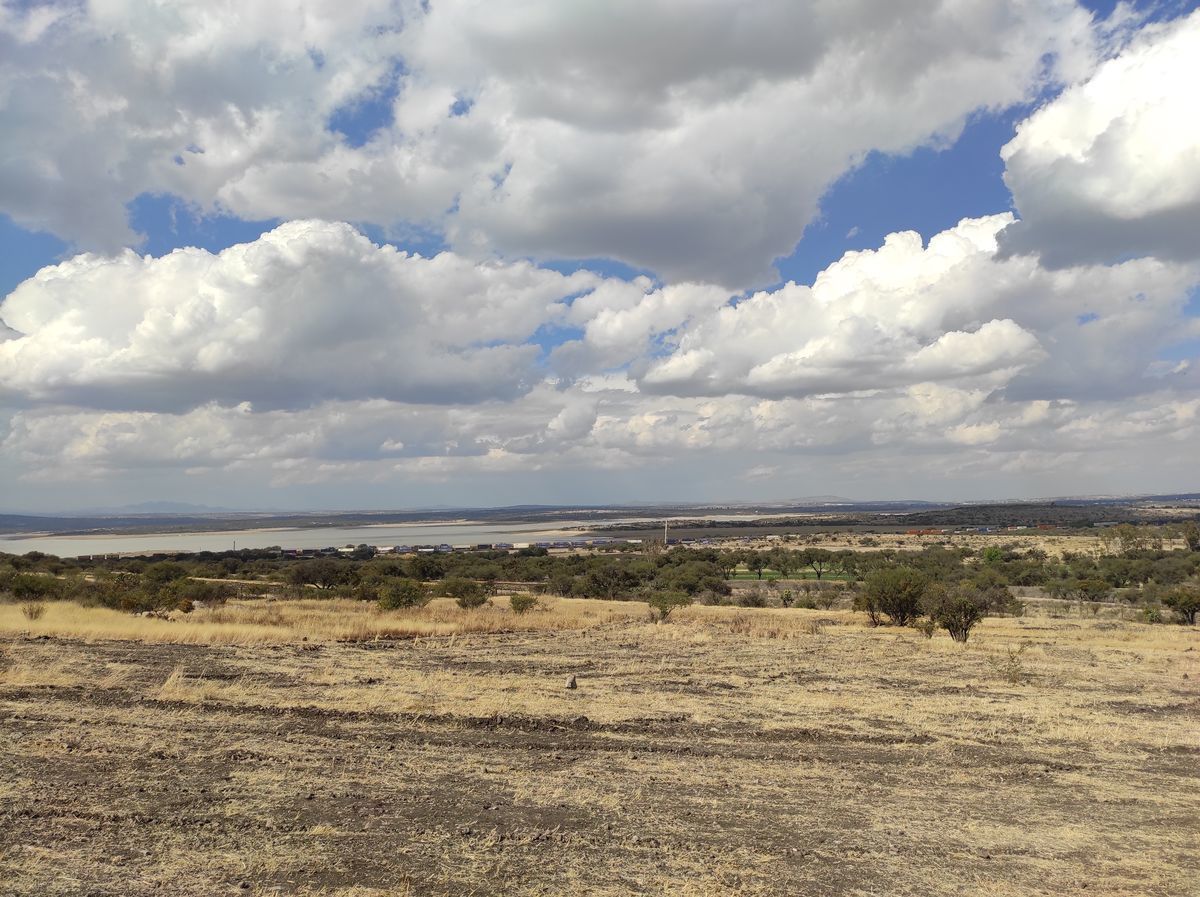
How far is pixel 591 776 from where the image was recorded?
1348cm

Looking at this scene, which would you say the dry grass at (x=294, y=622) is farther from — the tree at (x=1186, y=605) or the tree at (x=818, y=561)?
the tree at (x=818, y=561)

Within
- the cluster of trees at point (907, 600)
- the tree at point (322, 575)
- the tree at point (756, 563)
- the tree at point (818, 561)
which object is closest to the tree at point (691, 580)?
the tree at point (756, 563)

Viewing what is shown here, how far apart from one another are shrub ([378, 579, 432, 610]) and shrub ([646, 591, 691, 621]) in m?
14.1

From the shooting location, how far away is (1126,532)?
115250 millimetres

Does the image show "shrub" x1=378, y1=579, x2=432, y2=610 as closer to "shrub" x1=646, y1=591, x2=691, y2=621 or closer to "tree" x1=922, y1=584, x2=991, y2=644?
"shrub" x1=646, y1=591, x2=691, y2=621

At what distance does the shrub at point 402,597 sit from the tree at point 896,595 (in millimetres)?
26095

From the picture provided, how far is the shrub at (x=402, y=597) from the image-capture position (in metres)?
47.2

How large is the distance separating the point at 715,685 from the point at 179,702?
13417 millimetres

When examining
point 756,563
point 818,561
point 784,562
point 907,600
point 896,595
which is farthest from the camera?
point 818,561

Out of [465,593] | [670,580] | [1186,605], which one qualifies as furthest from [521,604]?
[1186,605]

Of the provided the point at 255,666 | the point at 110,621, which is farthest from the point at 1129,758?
the point at 110,621

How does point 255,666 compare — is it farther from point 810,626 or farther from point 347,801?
point 810,626

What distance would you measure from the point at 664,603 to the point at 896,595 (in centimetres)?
1226

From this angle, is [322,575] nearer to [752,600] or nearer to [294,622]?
[294,622]
